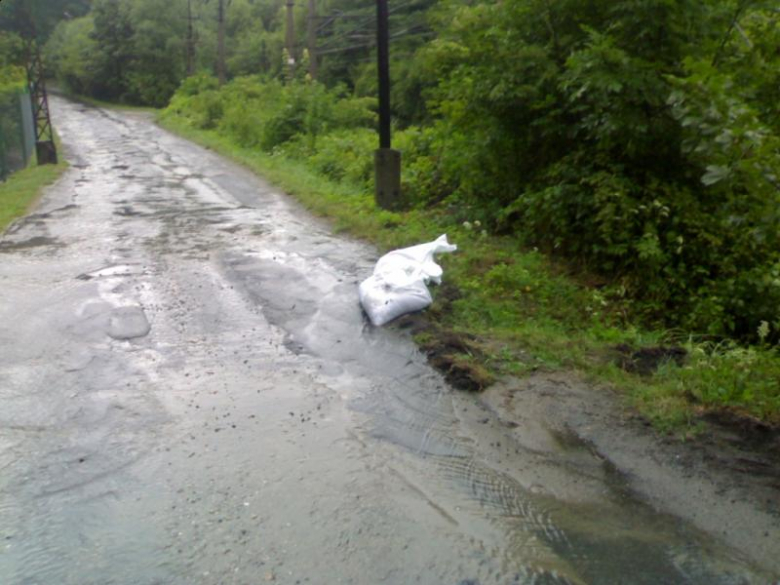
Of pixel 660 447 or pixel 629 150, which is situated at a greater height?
pixel 629 150

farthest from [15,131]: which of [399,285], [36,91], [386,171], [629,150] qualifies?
[629,150]

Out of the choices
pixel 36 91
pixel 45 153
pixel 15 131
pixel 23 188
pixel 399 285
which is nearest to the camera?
pixel 399 285

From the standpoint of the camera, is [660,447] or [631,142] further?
[631,142]

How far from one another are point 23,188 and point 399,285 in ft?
42.5

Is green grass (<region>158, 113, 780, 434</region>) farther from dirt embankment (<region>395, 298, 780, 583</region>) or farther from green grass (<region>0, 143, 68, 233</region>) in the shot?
green grass (<region>0, 143, 68, 233</region>)

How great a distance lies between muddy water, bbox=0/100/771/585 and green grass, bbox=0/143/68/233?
5395 millimetres

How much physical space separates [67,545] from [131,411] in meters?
1.75

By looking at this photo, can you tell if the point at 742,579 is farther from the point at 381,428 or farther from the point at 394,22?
the point at 394,22

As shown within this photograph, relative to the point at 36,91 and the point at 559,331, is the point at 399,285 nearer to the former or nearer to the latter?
the point at 559,331

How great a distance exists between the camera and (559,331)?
297 inches

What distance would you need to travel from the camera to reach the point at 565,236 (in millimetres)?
9359

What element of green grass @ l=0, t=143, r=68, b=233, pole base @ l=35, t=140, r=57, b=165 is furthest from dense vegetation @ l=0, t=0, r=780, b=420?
pole base @ l=35, t=140, r=57, b=165

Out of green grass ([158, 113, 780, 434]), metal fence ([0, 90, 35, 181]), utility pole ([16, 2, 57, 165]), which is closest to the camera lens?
green grass ([158, 113, 780, 434])

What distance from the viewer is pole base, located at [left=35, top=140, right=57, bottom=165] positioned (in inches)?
897
